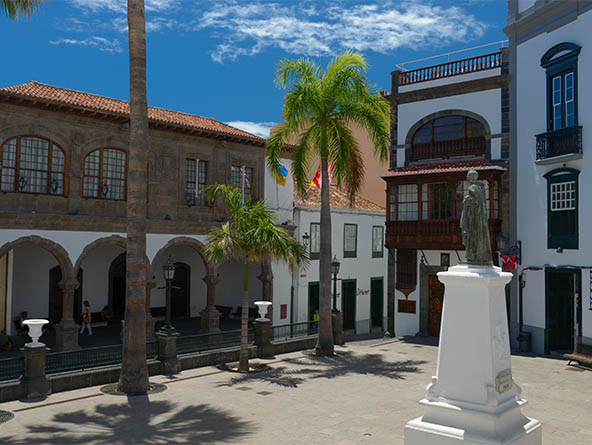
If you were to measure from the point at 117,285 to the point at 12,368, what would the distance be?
493 inches

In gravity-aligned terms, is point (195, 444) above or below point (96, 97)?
below

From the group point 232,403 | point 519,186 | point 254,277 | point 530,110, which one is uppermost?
point 530,110

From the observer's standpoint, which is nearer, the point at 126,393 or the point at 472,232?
the point at 472,232

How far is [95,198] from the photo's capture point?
21.1 meters

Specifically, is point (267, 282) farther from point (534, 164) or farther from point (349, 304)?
point (534, 164)

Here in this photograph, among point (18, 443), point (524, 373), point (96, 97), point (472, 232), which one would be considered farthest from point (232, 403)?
point (96, 97)

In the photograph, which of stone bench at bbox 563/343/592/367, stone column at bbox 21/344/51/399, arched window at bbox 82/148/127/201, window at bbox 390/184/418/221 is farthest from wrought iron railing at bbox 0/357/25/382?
stone bench at bbox 563/343/592/367

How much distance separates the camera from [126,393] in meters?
14.6

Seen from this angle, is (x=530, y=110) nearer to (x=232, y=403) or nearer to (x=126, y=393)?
(x=232, y=403)

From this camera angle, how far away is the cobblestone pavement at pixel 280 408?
11172 millimetres

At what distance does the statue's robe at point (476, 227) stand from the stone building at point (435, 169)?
13.1 m

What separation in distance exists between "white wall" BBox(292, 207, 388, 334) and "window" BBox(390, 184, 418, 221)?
517 cm

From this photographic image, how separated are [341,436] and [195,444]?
2842mm

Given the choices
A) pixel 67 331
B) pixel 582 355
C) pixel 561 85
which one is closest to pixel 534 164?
pixel 561 85
